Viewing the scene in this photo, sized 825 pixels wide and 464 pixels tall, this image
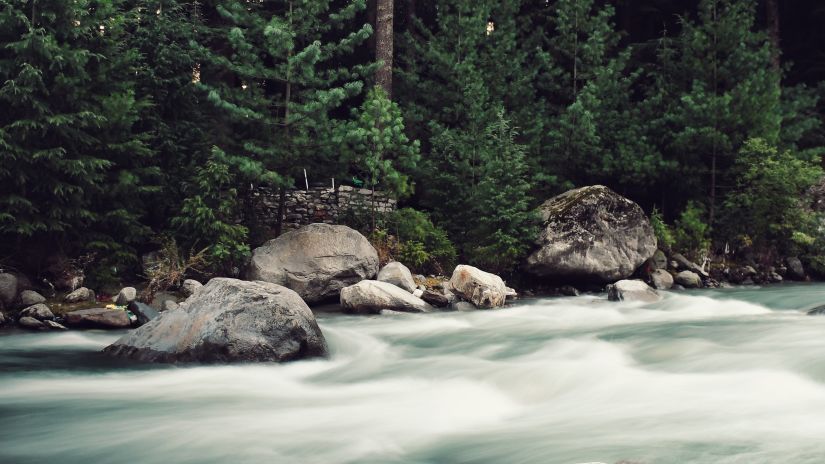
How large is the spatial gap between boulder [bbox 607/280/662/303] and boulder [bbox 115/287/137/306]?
912 centimetres

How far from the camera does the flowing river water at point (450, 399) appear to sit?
20.3 ft

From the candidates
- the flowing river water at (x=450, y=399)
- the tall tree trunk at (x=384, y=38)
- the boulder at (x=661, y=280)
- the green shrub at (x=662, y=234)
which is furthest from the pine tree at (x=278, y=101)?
the green shrub at (x=662, y=234)

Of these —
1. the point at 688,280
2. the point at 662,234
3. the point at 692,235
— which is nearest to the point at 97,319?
the point at 688,280

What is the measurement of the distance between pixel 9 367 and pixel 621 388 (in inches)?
286

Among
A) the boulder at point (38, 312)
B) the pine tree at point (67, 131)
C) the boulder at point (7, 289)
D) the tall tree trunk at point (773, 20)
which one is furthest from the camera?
the tall tree trunk at point (773, 20)

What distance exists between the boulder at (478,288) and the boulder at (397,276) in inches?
33.1

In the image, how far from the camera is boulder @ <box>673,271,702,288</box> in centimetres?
1800

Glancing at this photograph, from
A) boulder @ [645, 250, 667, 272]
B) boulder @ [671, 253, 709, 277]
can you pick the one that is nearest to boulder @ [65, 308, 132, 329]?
boulder @ [645, 250, 667, 272]

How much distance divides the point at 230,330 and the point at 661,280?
1173 centimetres

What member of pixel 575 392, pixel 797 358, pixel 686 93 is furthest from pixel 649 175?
pixel 575 392

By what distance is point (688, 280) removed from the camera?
18.0m

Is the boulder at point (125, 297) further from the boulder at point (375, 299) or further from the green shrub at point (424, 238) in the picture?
the green shrub at point (424, 238)

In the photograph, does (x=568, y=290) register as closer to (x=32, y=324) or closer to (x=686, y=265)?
(x=686, y=265)

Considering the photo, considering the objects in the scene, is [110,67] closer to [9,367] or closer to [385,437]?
[9,367]
